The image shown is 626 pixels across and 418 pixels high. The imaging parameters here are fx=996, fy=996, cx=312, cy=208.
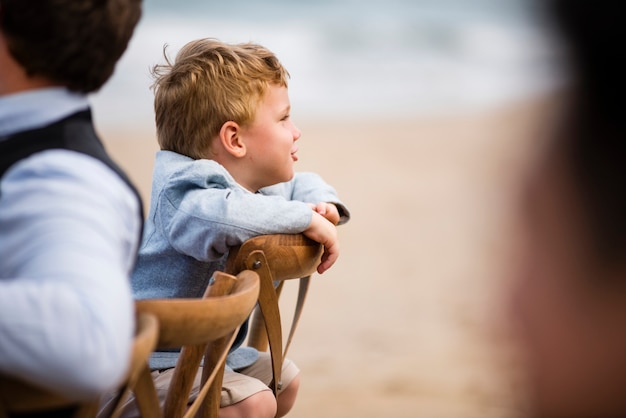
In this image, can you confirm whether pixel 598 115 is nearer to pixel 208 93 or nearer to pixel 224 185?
pixel 224 185

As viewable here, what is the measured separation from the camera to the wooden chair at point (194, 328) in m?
1.50

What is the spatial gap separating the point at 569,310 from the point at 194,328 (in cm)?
80

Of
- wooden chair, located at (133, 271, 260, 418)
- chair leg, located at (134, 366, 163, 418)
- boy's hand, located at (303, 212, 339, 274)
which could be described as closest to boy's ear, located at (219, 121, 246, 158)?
boy's hand, located at (303, 212, 339, 274)

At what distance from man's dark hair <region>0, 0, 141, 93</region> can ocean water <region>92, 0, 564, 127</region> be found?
11.3m

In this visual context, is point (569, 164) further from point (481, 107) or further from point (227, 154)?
point (481, 107)

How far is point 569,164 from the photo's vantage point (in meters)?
0.82

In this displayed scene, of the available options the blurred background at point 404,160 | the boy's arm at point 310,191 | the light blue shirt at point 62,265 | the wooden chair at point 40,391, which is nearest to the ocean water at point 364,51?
the blurred background at point 404,160

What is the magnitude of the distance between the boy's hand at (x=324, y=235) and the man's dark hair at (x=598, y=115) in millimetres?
1377

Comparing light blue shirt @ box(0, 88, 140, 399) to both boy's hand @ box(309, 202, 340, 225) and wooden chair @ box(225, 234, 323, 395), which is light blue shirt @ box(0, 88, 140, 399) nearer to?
wooden chair @ box(225, 234, 323, 395)

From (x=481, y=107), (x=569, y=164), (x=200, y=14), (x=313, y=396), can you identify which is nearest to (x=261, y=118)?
(x=569, y=164)

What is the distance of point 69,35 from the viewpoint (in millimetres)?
1512

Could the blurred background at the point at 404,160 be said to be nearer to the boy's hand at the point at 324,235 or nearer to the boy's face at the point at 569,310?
the boy's face at the point at 569,310

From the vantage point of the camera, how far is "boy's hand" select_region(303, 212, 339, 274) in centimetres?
218

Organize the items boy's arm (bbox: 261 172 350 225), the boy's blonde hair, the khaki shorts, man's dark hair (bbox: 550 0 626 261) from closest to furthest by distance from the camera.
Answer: man's dark hair (bbox: 550 0 626 261) < the khaki shorts < the boy's blonde hair < boy's arm (bbox: 261 172 350 225)
